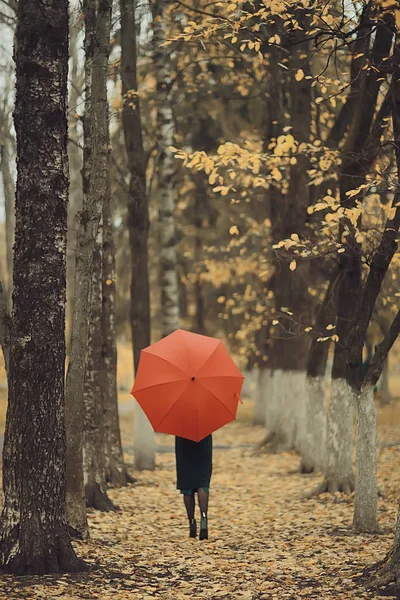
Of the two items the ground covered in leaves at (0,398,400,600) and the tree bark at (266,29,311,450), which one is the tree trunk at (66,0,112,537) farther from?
the tree bark at (266,29,311,450)

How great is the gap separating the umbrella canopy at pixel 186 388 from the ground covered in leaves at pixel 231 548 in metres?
1.35

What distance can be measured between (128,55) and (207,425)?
8.06 m

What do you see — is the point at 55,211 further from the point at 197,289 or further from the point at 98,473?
the point at 197,289

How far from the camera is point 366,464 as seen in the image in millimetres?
9641

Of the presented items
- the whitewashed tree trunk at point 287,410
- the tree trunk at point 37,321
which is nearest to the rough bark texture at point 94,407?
the tree trunk at point 37,321

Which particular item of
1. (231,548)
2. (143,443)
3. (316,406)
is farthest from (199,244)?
(231,548)

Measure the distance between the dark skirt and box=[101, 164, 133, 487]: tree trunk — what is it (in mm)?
3570

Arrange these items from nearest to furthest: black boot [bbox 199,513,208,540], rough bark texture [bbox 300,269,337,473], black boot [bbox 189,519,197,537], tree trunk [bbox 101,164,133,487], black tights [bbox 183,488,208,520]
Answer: black tights [bbox 183,488,208,520], black boot [bbox 199,513,208,540], black boot [bbox 189,519,197,537], tree trunk [bbox 101,164,133,487], rough bark texture [bbox 300,269,337,473]

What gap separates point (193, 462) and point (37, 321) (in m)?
3.02

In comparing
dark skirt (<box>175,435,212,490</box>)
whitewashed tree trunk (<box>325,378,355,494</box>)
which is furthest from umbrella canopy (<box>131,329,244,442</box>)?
whitewashed tree trunk (<box>325,378,355,494</box>)

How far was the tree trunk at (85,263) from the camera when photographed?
8617 mm

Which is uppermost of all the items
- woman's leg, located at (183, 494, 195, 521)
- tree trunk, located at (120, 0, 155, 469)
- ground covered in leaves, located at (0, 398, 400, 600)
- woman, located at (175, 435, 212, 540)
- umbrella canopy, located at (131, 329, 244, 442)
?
tree trunk, located at (120, 0, 155, 469)

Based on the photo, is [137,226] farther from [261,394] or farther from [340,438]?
[261,394]

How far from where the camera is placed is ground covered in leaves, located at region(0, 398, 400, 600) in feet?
23.0
